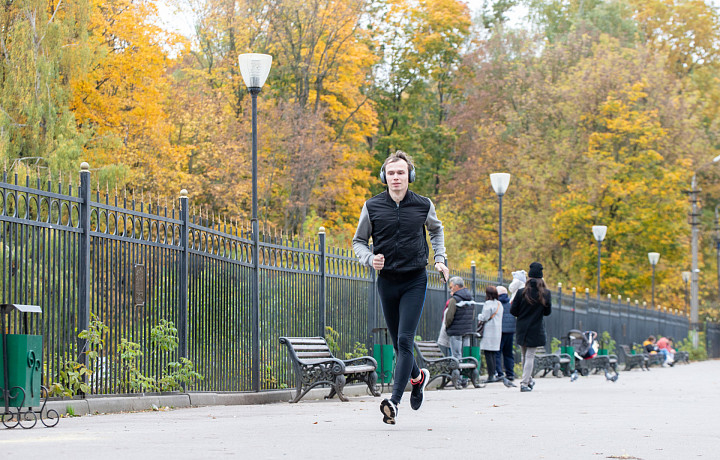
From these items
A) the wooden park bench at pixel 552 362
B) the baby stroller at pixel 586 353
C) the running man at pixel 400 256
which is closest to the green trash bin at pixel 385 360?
the wooden park bench at pixel 552 362

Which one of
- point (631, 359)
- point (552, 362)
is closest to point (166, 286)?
point (552, 362)

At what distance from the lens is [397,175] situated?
8.84 metres

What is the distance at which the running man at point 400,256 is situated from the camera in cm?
867

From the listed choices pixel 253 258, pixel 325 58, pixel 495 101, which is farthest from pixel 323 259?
pixel 495 101

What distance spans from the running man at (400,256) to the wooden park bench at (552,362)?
1397cm

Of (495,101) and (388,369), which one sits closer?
(388,369)

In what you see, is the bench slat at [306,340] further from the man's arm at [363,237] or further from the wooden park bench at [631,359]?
the wooden park bench at [631,359]

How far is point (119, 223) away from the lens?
10.7m

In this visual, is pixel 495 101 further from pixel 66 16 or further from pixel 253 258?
pixel 253 258

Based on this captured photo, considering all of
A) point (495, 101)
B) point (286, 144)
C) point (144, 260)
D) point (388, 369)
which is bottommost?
point (388, 369)

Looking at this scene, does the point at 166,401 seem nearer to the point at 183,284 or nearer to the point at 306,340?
the point at 183,284

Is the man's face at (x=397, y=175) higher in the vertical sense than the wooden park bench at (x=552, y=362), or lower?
higher

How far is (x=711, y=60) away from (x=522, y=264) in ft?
60.6

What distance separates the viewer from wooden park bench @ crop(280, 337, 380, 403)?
507 inches
